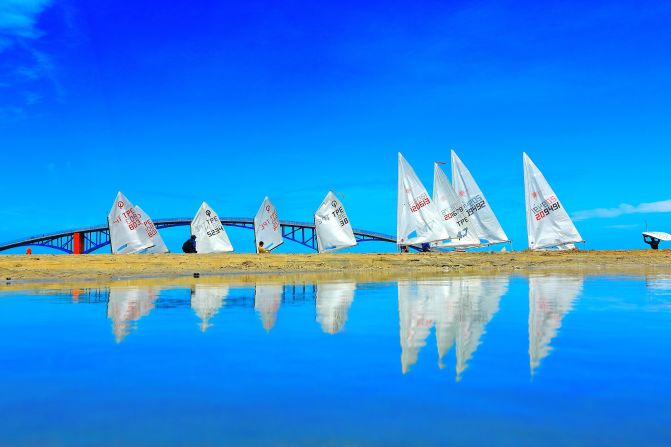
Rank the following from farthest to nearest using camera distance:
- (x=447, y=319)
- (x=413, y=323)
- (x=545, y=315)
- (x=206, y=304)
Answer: (x=206, y=304), (x=545, y=315), (x=447, y=319), (x=413, y=323)

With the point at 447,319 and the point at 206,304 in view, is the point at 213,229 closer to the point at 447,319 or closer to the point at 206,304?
the point at 206,304

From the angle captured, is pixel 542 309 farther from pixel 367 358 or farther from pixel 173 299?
pixel 173 299

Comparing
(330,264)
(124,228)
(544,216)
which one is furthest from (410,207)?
(124,228)

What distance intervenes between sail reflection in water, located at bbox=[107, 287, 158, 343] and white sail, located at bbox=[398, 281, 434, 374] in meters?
3.33

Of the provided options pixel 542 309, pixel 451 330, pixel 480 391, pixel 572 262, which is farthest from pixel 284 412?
pixel 572 262

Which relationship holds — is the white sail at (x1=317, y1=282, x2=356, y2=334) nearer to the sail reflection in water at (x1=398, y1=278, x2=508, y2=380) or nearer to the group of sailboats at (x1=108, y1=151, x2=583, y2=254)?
the sail reflection in water at (x1=398, y1=278, x2=508, y2=380)

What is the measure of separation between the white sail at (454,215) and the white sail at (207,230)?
2202 cm

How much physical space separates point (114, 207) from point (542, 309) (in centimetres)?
4635

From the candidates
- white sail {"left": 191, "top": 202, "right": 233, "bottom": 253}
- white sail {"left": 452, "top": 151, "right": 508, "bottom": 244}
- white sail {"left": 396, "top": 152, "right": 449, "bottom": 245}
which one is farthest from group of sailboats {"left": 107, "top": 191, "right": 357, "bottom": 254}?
white sail {"left": 452, "top": 151, "right": 508, "bottom": 244}

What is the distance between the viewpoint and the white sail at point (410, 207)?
40938 mm

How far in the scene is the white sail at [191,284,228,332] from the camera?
29.3 feet

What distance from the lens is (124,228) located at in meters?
51.2

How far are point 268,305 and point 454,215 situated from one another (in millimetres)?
34450

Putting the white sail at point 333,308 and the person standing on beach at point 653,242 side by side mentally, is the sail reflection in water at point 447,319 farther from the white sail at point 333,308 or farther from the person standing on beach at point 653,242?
the person standing on beach at point 653,242
